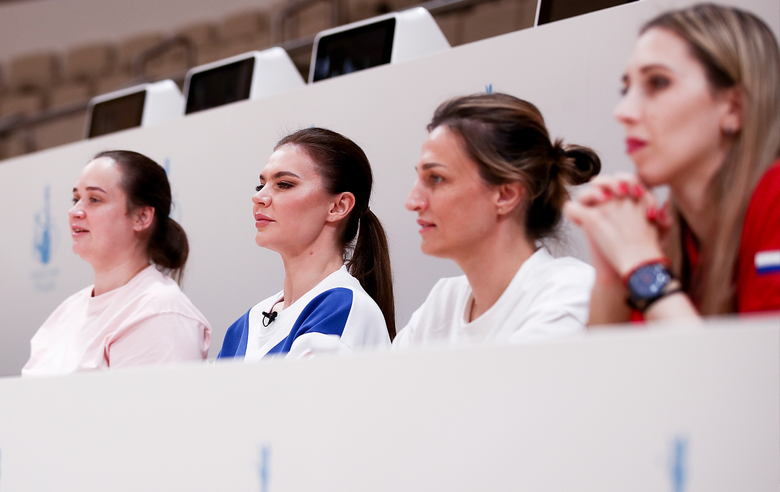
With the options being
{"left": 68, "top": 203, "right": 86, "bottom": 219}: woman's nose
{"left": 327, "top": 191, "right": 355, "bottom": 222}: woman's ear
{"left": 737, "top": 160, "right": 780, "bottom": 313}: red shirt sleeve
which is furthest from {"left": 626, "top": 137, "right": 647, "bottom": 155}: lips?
{"left": 68, "top": 203, "right": 86, "bottom": 219}: woman's nose

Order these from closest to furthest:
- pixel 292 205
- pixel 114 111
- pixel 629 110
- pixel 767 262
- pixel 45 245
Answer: pixel 767 262 < pixel 629 110 < pixel 292 205 < pixel 45 245 < pixel 114 111

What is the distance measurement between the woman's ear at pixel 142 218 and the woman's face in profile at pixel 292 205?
1.34ft

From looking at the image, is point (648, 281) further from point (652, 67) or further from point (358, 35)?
point (358, 35)

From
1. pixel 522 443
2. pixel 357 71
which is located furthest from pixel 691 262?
pixel 357 71

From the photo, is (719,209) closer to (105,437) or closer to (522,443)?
(522,443)

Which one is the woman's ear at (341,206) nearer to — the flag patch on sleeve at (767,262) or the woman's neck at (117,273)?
the woman's neck at (117,273)

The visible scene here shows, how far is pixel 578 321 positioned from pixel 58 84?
14.1ft

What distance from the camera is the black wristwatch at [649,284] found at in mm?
836

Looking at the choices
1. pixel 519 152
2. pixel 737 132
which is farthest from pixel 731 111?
pixel 519 152

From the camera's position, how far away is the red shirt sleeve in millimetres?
835

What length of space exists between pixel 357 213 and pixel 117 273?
1.90ft

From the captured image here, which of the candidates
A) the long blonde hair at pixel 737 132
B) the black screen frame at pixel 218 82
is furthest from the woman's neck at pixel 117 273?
the long blonde hair at pixel 737 132

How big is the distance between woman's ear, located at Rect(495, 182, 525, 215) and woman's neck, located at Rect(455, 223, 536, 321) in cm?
3

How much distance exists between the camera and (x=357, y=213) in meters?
1.52
